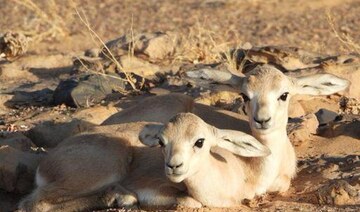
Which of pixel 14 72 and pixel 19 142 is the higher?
pixel 19 142

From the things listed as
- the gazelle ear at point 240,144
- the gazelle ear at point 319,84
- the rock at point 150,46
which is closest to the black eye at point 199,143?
the gazelle ear at point 240,144

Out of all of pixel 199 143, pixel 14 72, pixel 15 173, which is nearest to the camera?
pixel 199 143

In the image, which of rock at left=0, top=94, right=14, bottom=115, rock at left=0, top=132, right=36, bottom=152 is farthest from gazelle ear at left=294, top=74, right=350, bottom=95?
rock at left=0, top=94, right=14, bottom=115

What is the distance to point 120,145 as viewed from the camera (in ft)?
28.0

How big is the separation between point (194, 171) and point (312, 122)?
8.84 feet

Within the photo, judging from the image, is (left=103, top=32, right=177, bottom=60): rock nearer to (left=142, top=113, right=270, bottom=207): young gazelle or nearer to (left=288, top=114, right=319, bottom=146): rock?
(left=288, top=114, right=319, bottom=146): rock

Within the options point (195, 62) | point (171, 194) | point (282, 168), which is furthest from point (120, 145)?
point (195, 62)

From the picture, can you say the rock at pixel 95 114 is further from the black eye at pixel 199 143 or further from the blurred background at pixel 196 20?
the blurred background at pixel 196 20

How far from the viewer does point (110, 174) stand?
8.33 m

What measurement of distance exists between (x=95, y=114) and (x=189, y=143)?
3.06 m

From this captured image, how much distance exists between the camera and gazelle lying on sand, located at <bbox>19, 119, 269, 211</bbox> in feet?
26.5

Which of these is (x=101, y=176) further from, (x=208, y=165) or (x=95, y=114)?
(x=95, y=114)

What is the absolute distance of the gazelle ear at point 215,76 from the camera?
8711 mm

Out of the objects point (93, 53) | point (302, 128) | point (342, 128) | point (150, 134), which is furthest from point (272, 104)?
point (93, 53)
